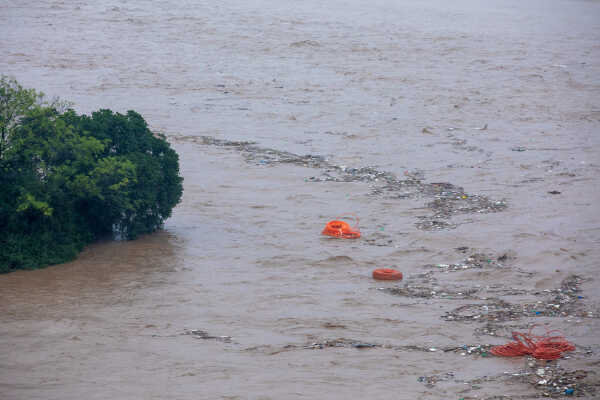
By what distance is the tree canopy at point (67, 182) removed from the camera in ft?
32.4

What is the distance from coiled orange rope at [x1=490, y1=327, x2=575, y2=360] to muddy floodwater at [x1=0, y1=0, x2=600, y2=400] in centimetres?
11

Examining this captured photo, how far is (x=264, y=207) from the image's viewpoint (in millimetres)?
12727

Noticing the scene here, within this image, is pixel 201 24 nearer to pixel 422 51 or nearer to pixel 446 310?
pixel 422 51

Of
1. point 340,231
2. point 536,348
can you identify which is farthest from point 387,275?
point 536,348

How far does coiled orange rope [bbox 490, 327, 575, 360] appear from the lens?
290 inches

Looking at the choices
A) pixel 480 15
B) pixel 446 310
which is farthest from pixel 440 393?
pixel 480 15

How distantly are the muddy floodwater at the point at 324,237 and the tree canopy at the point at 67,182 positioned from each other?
0.37m

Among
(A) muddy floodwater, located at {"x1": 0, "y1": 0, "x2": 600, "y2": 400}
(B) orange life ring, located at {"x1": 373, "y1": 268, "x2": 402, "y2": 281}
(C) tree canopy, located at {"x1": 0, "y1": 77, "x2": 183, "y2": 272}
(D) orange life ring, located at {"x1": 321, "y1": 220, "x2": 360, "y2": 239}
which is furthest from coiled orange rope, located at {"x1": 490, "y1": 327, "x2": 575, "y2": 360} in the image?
(C) tree canopy, located at {"x1": 0, "y1": 77, "x2": 183, "y2": 272}

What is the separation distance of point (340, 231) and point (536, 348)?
435 cm

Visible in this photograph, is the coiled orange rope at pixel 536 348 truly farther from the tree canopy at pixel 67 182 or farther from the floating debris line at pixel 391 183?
the tree canopy at pixel 67 182

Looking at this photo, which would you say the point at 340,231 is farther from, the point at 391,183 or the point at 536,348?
the point at 536,348

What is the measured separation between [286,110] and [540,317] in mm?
11746

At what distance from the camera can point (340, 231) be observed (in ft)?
37.0

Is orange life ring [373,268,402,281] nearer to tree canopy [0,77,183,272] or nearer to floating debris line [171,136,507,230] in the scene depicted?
floating debris line [171,136,507,230]
